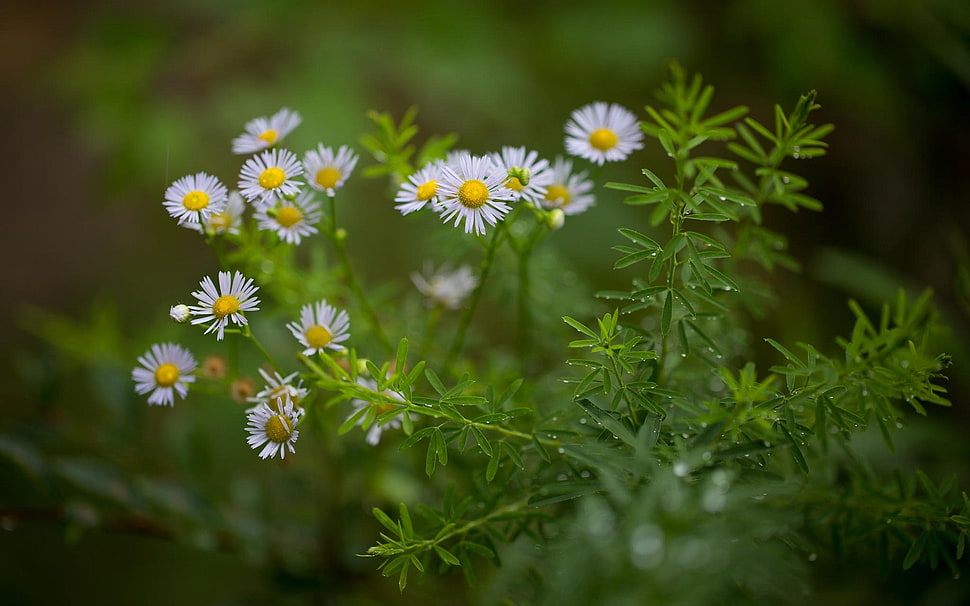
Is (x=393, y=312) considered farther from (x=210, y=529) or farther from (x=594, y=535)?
(x=594, y=535)

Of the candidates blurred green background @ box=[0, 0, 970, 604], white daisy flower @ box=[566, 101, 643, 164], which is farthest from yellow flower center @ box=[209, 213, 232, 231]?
blurred green background @ box=[0, 0, 970, 604]

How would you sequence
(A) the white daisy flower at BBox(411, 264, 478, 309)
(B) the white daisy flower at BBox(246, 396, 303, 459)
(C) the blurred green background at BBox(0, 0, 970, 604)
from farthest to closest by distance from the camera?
1. (C) the blurred green background at BBox(0, 0, 970, 604)
2. (A) the white daisy flower at BBox(411, 264, 478, 309)
3. (B) the white daisy flower at BBox(246, 396, 303, 459)

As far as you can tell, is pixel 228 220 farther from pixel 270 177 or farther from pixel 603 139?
pixel 603 139

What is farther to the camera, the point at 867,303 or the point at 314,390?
the point at 867,303

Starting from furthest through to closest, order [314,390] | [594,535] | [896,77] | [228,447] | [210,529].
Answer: [896,77], [228,447], [210,529], [314,390], [594,535]

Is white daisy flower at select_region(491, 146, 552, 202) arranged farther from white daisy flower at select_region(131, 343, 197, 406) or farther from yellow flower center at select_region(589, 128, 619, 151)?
white daisy flower at select_region(131, 343, 197, 406)

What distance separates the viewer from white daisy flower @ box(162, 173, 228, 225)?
1.21ft

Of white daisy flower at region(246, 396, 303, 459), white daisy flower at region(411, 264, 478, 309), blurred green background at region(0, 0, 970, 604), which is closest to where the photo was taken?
white daisy flower at region(246, 396, 303, 459)

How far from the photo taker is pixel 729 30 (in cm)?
117

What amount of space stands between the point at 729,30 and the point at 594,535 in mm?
1117

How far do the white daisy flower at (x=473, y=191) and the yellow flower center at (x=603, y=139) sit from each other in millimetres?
98

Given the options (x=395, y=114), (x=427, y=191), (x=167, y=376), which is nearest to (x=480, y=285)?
(x=427, y=191)

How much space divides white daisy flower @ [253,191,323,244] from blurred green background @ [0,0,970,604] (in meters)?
0.46

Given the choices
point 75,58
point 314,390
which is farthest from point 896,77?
point 75,58
